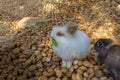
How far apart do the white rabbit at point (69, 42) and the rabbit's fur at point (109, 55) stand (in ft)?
0.40

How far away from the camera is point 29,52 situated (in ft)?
10.2

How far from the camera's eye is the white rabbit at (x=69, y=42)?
266 cm

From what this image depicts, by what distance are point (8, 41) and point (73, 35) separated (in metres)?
0.88

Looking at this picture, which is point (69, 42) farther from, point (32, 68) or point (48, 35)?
point (48, 35)

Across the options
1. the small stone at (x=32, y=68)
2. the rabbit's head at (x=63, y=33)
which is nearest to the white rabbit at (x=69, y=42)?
the rabbit's head at (x=63, y=33)

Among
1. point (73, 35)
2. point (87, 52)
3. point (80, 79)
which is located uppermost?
point (73, 35)

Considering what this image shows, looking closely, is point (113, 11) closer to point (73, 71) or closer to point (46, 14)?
point (46, 14)

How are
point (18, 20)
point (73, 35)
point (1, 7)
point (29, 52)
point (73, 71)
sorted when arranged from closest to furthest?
1. point (73, 35)
2. point (73, 71)
3. point (29, 52)
4. point (18, 20)
5. point (1, 7)

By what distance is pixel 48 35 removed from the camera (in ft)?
10.9

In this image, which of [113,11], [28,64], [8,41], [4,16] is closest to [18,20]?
[4,16]

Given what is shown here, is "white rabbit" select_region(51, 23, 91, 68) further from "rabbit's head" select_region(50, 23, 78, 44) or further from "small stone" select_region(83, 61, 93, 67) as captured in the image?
"small stone" select_region(83, 61, 93, 67)

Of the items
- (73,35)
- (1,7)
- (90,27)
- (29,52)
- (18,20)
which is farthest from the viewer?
(1,7)

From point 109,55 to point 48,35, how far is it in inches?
33.5

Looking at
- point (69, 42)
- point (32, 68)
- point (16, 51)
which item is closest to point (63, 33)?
point (69, 42)
